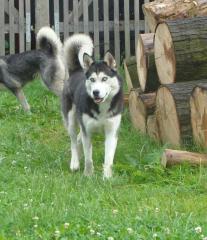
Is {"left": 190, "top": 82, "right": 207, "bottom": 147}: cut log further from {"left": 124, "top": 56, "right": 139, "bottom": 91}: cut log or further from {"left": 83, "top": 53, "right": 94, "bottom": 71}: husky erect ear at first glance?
{"left": 124, "top": 56, "right": 139, "bottom": 91}: cut log

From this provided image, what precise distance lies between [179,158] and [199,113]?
27.9 inches

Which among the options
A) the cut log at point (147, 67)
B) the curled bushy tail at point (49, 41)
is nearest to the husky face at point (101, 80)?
the cut log at point (147, 67)

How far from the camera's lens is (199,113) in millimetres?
7461

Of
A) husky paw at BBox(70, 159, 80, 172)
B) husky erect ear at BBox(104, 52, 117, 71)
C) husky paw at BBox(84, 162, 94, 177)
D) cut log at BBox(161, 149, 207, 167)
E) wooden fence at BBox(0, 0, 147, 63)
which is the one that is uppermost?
wooden fence at BBox(0, 0, 147, 63)

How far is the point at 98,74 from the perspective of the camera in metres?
7.16

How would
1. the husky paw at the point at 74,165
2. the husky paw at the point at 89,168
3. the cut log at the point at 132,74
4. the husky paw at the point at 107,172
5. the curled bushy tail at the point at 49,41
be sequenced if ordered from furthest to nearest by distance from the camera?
the curled bushy tail at the point at 49,41 < the cut log at the point at 132,74 < the husky paw at the point at 74,165 < the husky paw at the point at 89,168 < the husky paw at the point at 107,172

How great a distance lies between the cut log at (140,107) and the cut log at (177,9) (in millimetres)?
924

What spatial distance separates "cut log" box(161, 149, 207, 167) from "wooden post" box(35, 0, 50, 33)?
688 centimetres

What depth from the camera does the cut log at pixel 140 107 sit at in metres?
8.79

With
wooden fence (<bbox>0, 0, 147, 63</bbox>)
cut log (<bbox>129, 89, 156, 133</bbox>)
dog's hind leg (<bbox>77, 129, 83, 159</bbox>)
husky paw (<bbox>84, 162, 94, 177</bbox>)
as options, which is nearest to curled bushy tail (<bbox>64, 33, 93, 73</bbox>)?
dog's hind leg (<bbox>77, 129, 83, 159</bbox>)

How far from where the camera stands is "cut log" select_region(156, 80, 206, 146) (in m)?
7.73

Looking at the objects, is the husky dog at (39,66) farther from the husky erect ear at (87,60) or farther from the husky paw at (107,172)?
the husky paw at (107,172)

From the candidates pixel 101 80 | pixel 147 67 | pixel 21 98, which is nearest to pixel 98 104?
pixel 101 80

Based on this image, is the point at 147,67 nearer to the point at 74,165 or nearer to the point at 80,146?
the point at 80,146
